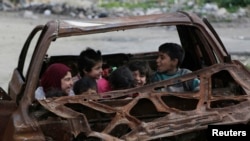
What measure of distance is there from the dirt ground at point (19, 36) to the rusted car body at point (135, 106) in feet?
17.7

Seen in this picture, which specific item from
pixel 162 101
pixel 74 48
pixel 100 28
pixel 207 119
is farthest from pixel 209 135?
pixel 74 48

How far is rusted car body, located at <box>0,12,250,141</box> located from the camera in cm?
400

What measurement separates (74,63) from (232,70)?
2126 millimetres

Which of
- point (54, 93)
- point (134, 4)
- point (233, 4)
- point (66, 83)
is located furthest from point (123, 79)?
point (134, 4)

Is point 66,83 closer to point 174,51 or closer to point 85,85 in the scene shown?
point 85,85

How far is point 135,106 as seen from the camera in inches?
178

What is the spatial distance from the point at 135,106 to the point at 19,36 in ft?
40.0

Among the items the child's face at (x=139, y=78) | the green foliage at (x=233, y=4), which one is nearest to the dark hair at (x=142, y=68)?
the child's face at (x=139, y=78)

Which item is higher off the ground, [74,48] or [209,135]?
[209,135]

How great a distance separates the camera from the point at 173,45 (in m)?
5.39

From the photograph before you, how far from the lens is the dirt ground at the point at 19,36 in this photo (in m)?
Result: 12.4

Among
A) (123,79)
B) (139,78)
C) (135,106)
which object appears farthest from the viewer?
(139,78)

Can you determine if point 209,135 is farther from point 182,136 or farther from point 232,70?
point 232,70

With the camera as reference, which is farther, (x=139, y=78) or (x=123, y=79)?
(x=139, y=78)
